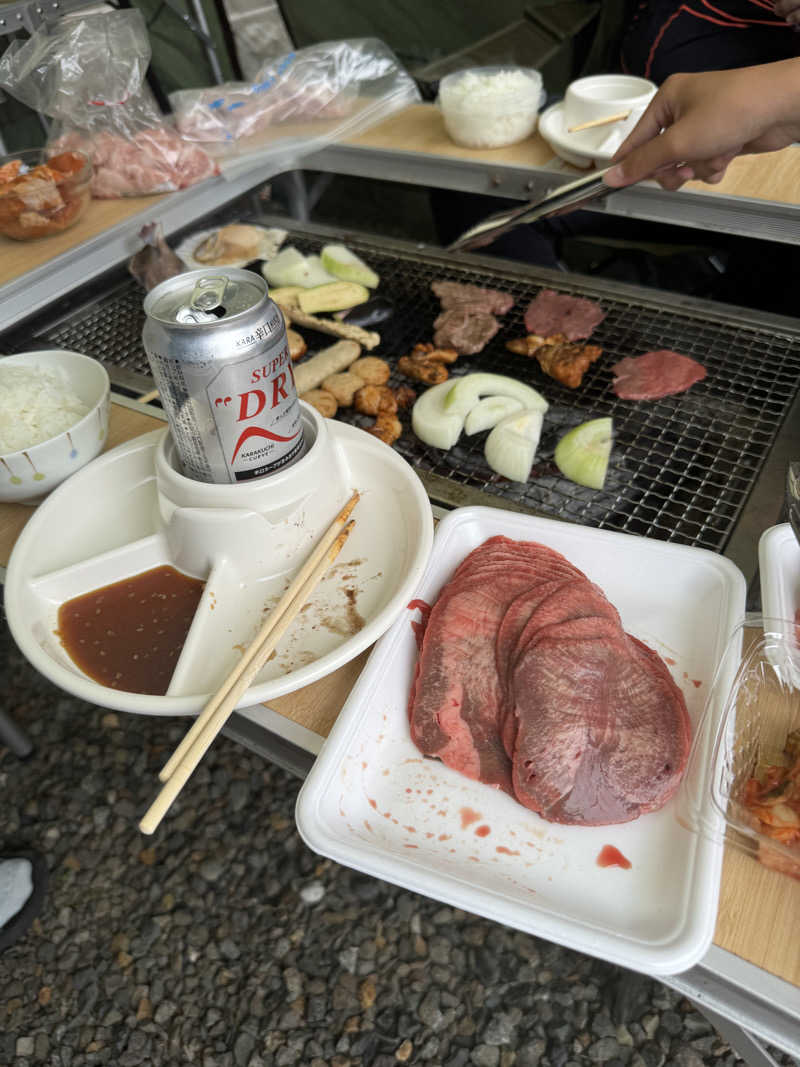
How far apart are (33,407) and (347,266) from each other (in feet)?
4.35

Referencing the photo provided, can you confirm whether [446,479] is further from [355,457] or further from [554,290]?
[554,290]

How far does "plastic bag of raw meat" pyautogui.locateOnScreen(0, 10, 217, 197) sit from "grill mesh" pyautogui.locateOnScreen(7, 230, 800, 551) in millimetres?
525

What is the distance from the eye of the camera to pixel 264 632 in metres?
1.29

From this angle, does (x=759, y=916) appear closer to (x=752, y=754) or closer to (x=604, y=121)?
(x=752, y=754)

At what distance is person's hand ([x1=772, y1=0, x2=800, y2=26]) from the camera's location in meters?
2.69

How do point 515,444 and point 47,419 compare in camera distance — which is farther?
point 515,444

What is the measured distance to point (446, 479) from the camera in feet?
6.19

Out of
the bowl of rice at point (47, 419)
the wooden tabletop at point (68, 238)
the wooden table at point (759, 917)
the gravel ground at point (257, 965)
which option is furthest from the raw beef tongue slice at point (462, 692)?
the wooden tabletop at point (68, 238)

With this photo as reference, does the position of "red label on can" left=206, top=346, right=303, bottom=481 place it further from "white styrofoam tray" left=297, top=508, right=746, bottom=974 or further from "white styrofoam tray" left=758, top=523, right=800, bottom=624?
"white styrofoam tray" left=758, top=523, right=800, bottom=624

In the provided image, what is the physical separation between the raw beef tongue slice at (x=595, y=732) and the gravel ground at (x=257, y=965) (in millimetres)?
1189

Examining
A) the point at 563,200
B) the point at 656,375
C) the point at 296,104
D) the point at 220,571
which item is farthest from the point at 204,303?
the point at 296,104

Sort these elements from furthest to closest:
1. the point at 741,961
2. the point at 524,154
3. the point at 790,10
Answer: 1. the point at 524,154
2. the point at 790,10
3. the point at 741,961

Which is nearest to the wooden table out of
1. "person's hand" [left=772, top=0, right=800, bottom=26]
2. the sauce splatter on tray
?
the sauce splatter on tray

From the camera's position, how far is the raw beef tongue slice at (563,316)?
2389mm
